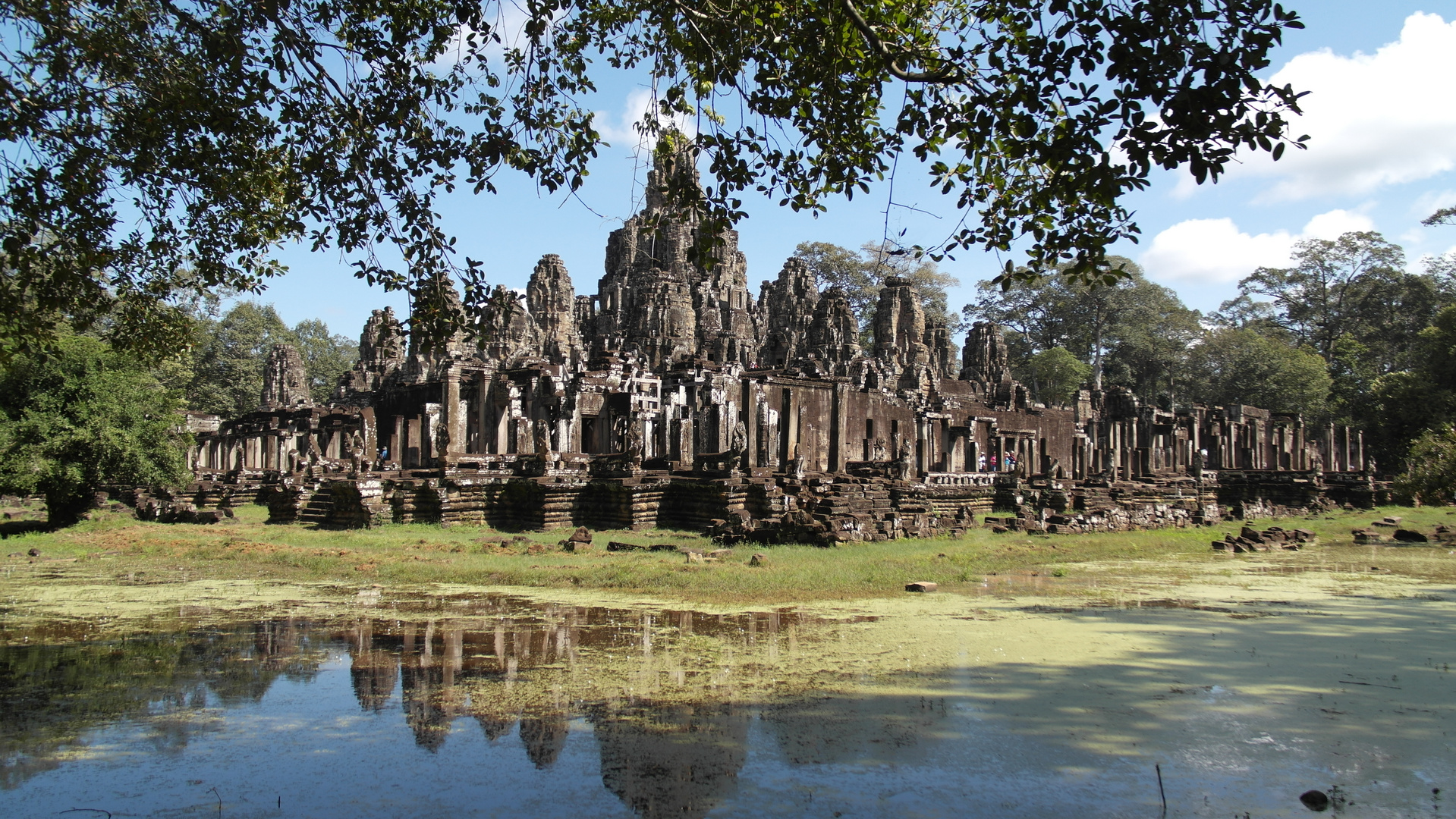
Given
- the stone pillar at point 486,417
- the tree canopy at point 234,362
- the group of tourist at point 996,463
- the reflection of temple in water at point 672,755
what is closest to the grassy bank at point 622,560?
the reflection of temple in water at point 672,755

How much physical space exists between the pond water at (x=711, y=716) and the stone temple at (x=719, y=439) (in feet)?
8.55

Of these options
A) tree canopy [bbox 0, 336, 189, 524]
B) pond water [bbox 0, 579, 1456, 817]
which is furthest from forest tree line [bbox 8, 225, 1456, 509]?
pond water [bbox 0, 579, 1456, 817]

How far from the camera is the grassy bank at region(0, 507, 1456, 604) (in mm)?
10648

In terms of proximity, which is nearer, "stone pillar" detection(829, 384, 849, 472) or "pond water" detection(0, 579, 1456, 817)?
"pond water" detection(0, 579, 1456, 817)

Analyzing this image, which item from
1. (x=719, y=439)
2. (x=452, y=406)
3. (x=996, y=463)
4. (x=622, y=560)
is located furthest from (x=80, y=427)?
(x=996, y=463)

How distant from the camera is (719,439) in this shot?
22828 mm

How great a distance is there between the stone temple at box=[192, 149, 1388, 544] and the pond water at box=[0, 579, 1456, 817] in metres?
2.61

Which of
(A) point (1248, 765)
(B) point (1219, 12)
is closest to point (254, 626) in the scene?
(A) point (1248, 765)

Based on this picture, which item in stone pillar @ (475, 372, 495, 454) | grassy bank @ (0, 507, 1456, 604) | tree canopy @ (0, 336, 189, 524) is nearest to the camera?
grassy bank @ (0, 507, 1456, 604)

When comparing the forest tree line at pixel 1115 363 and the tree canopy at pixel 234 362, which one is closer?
the forest tree line at pixel 1115 363

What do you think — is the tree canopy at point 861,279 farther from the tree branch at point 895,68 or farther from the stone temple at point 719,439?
the tree branch at point 895,68

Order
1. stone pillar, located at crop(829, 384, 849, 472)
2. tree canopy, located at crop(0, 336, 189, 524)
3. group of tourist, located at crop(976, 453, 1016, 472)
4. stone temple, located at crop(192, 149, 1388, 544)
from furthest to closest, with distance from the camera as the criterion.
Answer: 1. group of tourist, located at crop(976, 453, 1016, 472)
2. stone pillar, located at crop(829, 384, 849, 472)
3. stone temple, located at crop(192, 149, 1388, 544)
4. tree canopy, located at crop(0, 336, 189, 524)

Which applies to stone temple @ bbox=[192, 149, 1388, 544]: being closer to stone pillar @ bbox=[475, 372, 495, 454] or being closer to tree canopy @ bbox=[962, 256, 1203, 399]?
stone pillar @ bbox=[475, 372, 495, 454]

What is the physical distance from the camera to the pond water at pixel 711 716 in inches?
168
